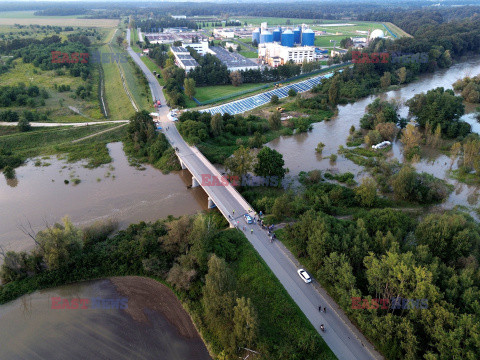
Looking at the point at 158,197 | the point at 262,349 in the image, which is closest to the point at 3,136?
the point at 158,197

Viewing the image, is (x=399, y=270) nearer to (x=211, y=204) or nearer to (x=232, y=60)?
(x=211, y=204)

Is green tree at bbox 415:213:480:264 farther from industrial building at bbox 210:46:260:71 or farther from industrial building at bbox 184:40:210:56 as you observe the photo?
industrial building at bbox 184:40:210:56

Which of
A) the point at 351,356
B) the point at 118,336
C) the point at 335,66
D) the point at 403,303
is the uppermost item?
the point at 335,66

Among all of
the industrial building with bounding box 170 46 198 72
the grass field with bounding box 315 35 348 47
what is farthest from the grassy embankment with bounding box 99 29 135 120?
the grass field with bounding box 315 35 348 47

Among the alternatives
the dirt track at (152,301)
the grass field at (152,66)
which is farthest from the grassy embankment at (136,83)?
the dirt track at (152,301)

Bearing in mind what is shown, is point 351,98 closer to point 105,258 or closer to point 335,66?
point 335,66

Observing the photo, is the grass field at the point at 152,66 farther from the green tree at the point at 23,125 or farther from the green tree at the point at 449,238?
the green tree at the point at 449,238
